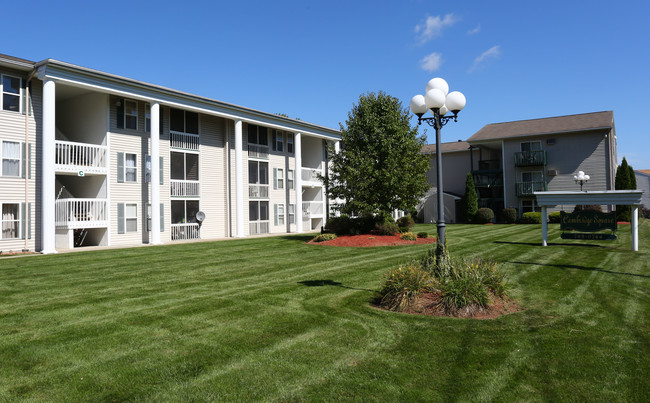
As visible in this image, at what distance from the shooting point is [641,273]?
414 inches

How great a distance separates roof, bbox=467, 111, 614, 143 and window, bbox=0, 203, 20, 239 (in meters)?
34.1

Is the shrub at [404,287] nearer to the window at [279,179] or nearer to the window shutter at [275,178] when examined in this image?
the window shutter at [275,178]

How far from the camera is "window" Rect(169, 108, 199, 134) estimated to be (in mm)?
24484

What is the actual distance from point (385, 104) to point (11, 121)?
1666 cm

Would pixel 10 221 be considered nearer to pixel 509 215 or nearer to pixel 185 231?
pixel 185 231

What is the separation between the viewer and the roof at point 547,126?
34.3m

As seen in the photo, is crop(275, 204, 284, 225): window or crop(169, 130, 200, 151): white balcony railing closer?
crop(169, 130, 200, 151): white balcony railing

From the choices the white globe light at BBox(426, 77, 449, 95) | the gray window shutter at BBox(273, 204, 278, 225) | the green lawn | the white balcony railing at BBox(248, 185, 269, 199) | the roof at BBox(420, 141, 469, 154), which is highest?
the roof at BBox(420, 141, 469, 154)

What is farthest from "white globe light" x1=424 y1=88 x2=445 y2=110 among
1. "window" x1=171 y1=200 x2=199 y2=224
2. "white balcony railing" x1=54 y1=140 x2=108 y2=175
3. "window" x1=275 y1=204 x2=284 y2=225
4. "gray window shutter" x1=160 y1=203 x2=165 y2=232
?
"window" x1=275 y1=204 x2=284 y2=225

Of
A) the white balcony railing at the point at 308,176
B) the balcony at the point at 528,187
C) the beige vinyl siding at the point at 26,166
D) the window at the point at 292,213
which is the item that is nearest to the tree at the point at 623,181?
the balcony at the point at 528,187

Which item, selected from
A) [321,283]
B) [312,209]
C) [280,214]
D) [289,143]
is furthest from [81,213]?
[312,209]

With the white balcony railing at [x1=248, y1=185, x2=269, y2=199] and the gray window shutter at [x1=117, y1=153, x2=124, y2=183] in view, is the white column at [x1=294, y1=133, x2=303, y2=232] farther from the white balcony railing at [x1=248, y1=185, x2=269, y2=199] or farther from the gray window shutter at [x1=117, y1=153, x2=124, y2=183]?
the gray window shutter at [x1=117, y1=153, x2=124, y2=183]

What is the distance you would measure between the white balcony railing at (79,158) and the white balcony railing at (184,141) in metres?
4.15

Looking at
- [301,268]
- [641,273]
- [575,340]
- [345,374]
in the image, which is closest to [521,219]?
[641,273]
